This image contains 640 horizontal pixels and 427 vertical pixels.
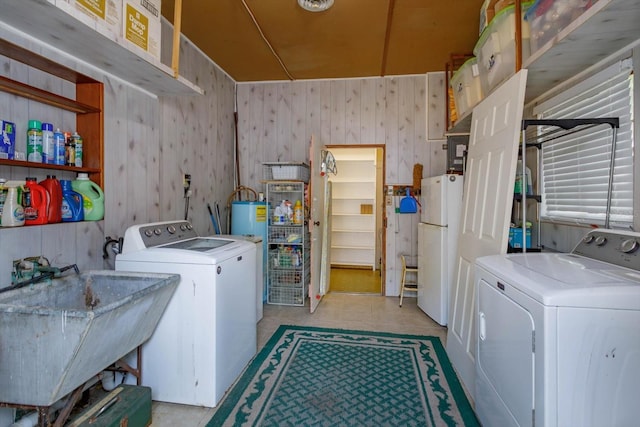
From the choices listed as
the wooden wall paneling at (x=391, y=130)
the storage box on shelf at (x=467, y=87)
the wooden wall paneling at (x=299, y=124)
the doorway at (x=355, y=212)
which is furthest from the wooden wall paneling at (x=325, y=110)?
the doorway at (x=355, y=212)

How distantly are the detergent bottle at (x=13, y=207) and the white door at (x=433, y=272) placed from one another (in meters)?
3.09

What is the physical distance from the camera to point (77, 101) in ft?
6.46

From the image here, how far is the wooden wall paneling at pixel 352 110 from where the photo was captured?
4.16 m

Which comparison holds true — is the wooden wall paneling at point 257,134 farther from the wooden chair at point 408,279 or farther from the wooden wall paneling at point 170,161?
the wooden chair at point 408,279

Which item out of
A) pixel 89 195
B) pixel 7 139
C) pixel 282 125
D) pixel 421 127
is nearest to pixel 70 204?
pixel 89 195

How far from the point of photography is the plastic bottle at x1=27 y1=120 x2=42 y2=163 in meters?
Answer: 1.66

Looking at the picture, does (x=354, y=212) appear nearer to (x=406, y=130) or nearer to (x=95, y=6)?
(x=406, y=130)

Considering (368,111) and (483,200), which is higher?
(368,111)

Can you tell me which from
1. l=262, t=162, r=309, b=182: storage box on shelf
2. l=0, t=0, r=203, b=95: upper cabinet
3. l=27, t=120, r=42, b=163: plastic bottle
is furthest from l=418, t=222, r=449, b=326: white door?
l=27, t=120, r=42, b=163: plastic bottle

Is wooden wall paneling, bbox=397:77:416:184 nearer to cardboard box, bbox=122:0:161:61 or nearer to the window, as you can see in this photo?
the window

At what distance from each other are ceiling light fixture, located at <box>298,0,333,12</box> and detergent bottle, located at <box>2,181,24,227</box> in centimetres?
226

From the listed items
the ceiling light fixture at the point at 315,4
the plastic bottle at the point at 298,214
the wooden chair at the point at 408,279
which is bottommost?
the wooden chair at the point at 408,279

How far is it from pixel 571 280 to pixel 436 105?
3.29 m

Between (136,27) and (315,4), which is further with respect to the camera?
(315,4)
